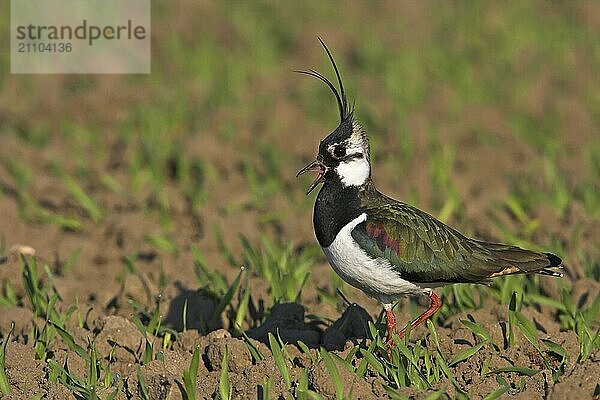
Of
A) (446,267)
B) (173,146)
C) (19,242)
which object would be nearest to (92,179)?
(173,146)

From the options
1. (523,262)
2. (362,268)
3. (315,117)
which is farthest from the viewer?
(315,117)

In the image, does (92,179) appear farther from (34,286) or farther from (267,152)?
(34,286)

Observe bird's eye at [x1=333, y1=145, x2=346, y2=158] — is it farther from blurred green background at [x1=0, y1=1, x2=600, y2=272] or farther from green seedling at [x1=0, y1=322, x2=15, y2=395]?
blurred green background at [x1=0, y1=1, x2=600, y2=272]

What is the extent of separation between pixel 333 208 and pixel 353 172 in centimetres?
21

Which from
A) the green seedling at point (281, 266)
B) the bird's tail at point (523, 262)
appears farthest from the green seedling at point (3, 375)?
the bird's tail at point (523, 262)

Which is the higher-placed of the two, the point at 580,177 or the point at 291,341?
the point at 580,177

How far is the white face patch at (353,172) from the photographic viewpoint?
17.8 feet

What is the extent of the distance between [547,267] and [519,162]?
3976 mm

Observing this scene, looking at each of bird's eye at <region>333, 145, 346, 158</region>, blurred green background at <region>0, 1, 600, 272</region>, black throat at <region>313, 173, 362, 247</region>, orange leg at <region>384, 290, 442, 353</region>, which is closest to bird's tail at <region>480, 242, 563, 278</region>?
orange leg at <region>384, 290, 442, 353</region>

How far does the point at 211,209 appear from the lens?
7.97 metres

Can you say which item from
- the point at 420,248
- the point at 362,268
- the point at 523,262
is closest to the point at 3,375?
the point at 362,268

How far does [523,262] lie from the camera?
5379 mm

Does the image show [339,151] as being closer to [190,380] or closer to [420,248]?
[420,248]

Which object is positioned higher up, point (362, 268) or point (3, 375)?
point (362, 268)
